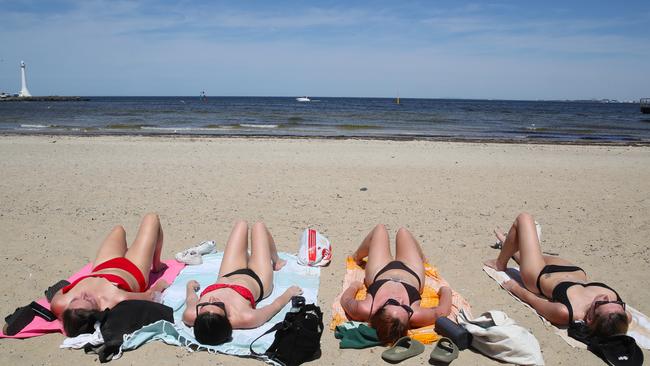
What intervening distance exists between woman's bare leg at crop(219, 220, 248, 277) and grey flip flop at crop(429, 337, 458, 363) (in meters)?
1.87

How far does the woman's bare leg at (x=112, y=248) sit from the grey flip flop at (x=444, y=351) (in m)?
2.95

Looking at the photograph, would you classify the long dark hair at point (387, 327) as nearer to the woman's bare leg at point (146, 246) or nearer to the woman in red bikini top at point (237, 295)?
A: the woman in red bikini top at point (237, 295)

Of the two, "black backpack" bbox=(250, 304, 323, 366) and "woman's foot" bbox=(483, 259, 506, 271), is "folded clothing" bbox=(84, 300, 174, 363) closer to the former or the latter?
"black backpack" bbox=(250, 304, 323, 366)

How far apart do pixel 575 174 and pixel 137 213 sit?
375 inches

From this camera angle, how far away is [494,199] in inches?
336

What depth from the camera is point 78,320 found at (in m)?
3.54

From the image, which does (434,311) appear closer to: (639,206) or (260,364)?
(260,364)

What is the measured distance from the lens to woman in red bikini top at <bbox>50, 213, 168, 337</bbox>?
3.57 metres

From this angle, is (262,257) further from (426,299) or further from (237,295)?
(426,299)

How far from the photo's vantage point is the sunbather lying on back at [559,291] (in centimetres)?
356

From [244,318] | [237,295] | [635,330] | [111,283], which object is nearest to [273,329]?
[244,318]

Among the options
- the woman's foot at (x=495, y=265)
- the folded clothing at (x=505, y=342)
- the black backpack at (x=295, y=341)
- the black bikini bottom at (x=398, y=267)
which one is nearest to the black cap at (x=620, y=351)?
the folded clothing at (x=505, y=342)

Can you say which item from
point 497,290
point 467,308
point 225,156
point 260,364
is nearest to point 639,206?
point 497,290

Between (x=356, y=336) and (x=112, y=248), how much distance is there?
95.3 inches
